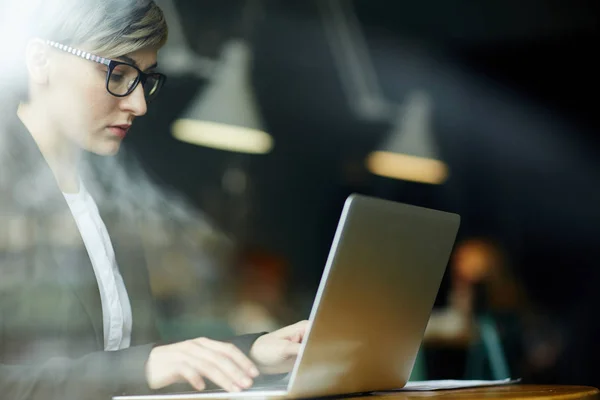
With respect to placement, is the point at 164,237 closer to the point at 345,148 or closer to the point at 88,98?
the point at 88,98

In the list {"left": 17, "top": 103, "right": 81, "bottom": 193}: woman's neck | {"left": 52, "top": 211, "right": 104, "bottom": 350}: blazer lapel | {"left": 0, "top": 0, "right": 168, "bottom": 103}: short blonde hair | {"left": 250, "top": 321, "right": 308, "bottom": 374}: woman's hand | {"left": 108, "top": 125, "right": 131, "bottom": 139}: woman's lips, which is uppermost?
{"left": 0, "top": 0, "right": 168, "bottom": 103}: short blonde hair

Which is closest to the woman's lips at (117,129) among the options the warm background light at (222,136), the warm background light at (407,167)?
the warm background light at (222,136)

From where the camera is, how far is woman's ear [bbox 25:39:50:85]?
2.41 meters

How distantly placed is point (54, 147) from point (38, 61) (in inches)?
11.9

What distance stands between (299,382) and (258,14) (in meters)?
2.70

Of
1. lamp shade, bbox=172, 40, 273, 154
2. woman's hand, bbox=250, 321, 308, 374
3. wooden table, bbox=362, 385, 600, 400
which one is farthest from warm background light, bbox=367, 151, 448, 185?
wooden table, bbox=362, 385, 600, 400

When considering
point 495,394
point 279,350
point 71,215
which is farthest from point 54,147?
point 495,394

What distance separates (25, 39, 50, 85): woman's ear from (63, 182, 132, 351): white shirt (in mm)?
318

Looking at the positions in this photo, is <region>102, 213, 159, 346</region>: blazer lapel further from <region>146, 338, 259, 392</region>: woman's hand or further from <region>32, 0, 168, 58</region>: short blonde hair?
<region>146, 338, 259, 392</region>: woman's hand

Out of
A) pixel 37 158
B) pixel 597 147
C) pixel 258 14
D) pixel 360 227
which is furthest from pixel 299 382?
pixel 597 147

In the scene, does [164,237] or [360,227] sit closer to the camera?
[360,227]

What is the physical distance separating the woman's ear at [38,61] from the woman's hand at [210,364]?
103 centimetres

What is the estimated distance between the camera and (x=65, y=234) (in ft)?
7.89

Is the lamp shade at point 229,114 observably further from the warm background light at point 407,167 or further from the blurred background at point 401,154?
the warm background light at point 407,167
